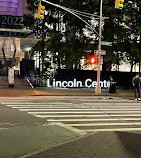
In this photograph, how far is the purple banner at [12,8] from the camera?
3806cm

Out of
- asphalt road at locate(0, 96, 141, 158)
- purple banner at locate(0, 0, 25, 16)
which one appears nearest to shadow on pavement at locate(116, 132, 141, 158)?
asphalt road at locate(0, 96, 141, 158)

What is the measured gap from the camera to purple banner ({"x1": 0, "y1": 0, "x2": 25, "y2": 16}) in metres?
38.1

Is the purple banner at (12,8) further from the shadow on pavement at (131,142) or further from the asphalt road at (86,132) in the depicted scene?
the shadow on pavement at (131,142)

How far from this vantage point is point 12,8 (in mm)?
38469

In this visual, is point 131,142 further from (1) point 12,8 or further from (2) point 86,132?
(1) point 12,8

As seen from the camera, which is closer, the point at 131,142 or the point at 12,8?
the point at 131,142

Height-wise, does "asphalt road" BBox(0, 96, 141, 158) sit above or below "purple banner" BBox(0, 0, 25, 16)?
below

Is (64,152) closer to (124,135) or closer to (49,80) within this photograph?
(124,135)

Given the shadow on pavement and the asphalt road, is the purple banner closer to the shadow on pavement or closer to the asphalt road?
the asphalt road

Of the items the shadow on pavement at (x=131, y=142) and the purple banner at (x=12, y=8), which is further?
the purple banner at (x=12, y=8)

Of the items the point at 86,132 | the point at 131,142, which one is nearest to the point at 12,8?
the point at 86,132

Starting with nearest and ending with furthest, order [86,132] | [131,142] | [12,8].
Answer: [131,142], [86,132], [12,8]

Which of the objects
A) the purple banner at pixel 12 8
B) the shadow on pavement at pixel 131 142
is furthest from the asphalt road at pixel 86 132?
the purple banner at pixel 12 8

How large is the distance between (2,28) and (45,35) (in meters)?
5.08
